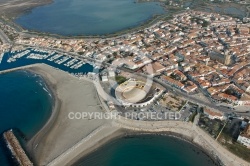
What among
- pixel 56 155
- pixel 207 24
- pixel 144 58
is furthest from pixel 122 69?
pixel 207 24

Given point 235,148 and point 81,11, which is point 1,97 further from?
point 81,11

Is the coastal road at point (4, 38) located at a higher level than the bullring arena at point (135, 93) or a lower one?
higher

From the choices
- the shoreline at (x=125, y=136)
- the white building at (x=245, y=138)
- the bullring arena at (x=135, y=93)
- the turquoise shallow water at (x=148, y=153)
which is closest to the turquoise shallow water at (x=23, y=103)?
the shoreline at (x=125, y=136)

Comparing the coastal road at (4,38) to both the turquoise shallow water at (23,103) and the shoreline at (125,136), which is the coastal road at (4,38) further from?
the shoreline at (125,136)

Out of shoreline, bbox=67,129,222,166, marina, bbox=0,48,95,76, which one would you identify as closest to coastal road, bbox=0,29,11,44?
marina, bbox=0,48,95,76

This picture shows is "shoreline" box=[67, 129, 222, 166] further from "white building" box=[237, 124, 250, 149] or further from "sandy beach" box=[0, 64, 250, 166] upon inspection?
"white building" box=[237, 124, 250, 149]

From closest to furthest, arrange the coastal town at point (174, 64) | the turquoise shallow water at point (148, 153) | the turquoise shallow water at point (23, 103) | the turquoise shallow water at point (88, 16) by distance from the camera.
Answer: the turquoise shallow water at point (148, 153) < the turquoise shallow water at point (23, 103) < the coastal town at point (174, 64) < the turquoise shallow water at point (88, 16)
